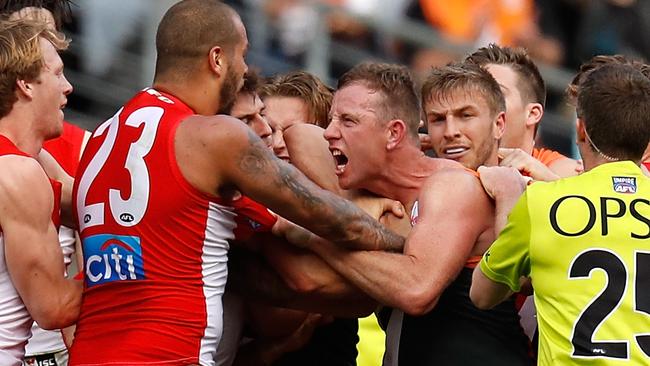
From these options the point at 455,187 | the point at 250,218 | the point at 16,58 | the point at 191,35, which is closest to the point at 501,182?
the point at 455,187

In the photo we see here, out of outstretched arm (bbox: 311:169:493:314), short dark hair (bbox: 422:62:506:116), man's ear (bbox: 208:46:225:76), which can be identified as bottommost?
outstretched arm (bbox: 311:169:493:314)

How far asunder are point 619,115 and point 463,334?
51.7 inches

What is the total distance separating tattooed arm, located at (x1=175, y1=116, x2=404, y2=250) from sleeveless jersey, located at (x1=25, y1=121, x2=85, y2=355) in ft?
3.98

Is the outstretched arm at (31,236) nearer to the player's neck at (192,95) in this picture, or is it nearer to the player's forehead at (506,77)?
the player's neck at (192,95)

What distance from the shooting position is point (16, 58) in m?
5.82

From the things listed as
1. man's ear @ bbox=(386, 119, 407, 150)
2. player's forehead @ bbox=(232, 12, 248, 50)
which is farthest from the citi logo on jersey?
man's ear @ bbox=(386, 119, 407, 150)

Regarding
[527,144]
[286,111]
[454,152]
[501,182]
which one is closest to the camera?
[501,182]

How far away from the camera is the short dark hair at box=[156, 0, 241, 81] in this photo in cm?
580

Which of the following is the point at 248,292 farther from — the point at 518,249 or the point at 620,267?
the point at 620,267

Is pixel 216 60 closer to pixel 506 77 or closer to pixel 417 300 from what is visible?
pixel 417 300

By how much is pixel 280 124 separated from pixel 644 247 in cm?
272

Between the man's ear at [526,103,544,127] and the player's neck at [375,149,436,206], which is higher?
the man's ear at [526,103,544,127]

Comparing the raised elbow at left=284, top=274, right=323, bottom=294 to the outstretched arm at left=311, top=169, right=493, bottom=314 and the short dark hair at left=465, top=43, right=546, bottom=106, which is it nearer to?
the outstretched arm at left=311, top=169, right=493, bottom=314

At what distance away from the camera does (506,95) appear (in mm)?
7750
